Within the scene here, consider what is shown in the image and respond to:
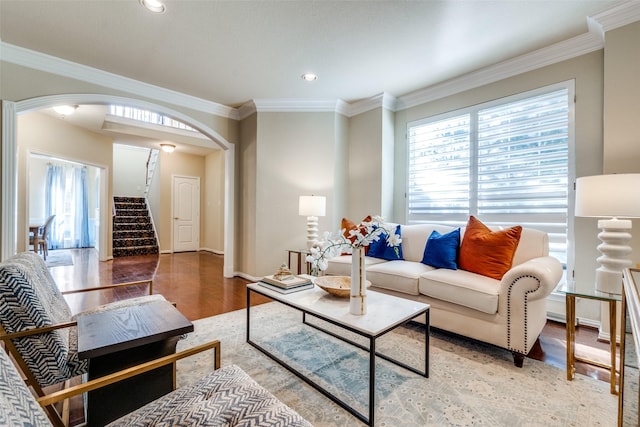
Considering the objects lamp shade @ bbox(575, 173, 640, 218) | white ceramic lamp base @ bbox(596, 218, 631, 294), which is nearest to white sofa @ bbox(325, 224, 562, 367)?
white ceramic lamp base @ bbox(596, 218, 631, 294)

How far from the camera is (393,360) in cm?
208

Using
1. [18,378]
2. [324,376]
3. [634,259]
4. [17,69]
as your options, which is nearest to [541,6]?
[634,259]

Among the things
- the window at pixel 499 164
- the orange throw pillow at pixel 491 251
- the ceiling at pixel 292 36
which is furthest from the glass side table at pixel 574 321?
the ceiling at pixel 292 36

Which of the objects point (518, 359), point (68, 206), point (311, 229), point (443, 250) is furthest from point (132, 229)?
point (518, 359)

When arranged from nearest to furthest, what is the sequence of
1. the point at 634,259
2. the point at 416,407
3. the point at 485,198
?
1. the point at 416,407
2. the point at 634,259
3. the point at 485,198

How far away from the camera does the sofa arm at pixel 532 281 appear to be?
1.96 metres

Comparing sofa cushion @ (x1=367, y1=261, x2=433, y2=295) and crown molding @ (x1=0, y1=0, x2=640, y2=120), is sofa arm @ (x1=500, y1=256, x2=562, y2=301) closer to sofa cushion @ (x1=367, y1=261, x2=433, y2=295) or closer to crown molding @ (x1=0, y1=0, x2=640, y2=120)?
sofa cushion @ (x1=367, y1=261, x2=433, y2=295)

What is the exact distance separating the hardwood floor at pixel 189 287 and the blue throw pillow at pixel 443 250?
92 cm

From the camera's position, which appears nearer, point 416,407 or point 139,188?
point 416,407

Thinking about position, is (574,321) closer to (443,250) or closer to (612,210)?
(612,210)

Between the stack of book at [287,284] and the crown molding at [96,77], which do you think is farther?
the crown molding at [96,77]

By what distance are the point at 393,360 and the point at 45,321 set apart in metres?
2.03

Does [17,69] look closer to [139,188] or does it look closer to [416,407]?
[416,407]

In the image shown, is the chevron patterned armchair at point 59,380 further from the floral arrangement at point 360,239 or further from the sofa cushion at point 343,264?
the sofa cushion at point 343,264
